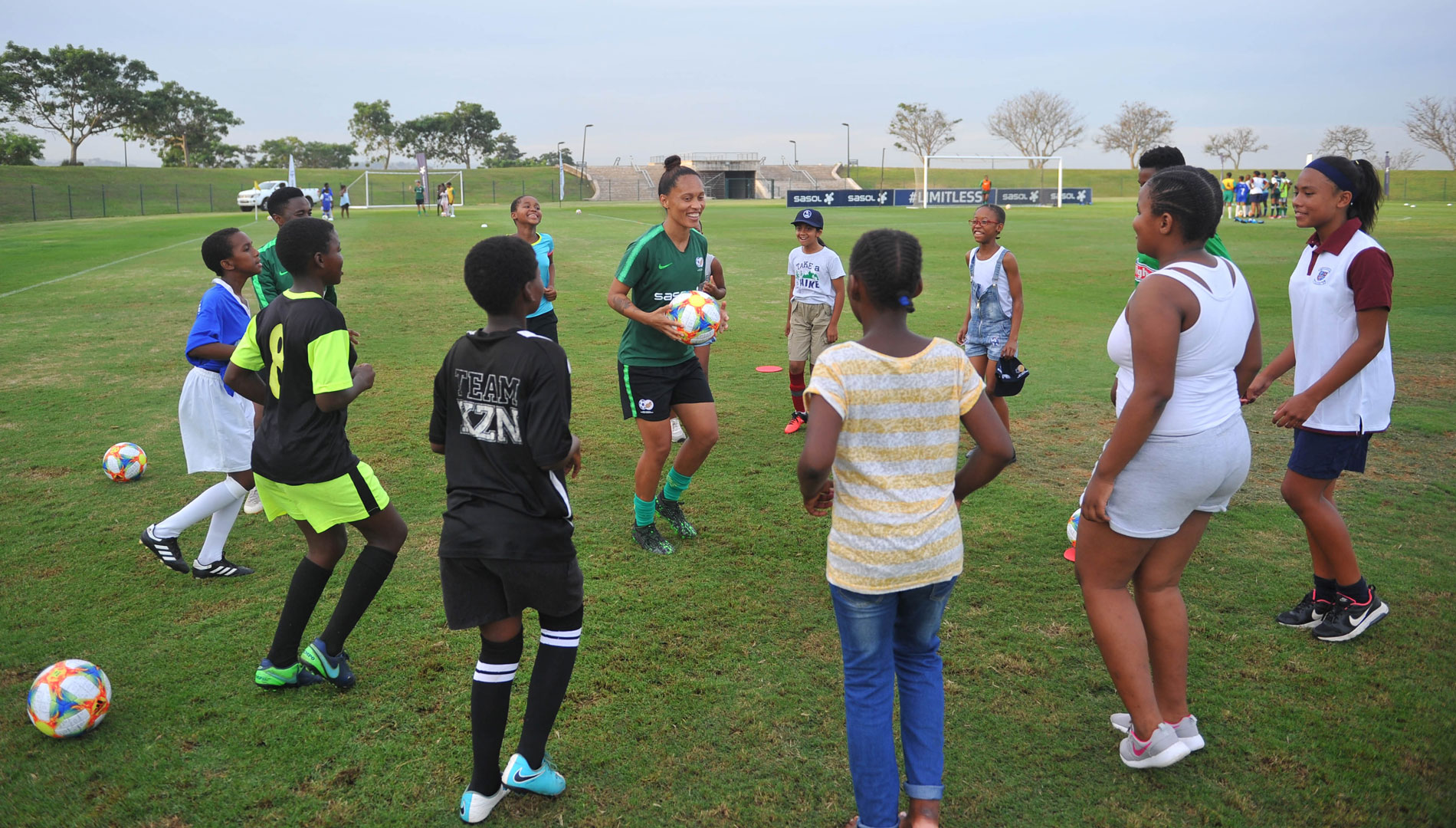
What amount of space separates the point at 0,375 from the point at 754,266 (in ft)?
49.0

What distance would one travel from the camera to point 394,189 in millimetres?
77312

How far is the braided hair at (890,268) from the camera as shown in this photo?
2.75m

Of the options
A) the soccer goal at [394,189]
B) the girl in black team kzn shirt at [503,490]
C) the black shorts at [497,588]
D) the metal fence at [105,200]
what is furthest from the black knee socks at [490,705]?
the soccer goal at [394,189]

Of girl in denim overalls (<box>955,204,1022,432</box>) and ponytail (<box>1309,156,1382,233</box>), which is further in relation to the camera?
girl in denim overalls (<box>955,204,1022,432</box>)

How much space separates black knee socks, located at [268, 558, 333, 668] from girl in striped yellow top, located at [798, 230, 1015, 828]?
2.39m

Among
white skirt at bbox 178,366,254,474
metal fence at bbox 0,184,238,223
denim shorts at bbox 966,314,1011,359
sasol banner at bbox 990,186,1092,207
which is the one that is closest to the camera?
white skirt at bbox 178,366,254,474

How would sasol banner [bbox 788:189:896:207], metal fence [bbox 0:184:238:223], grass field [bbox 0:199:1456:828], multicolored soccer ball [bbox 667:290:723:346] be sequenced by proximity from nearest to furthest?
grass field [bbox 0:199:1456:828]
multicolored soccer ball [bbox 667:290:723:346]
metal fence [bbox 0:184:238:223]
sasol banner [bbox 788:189:896:207]

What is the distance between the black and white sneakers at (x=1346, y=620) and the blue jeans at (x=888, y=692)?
8.72ft

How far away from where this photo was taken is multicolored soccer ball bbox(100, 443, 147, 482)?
7.06 metres

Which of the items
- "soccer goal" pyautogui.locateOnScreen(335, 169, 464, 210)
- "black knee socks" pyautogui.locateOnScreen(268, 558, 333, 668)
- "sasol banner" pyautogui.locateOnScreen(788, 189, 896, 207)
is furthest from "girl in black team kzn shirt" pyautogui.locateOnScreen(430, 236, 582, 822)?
"soccer goal" pyautogui.locateOnScreen(335, 169, 464, 210)

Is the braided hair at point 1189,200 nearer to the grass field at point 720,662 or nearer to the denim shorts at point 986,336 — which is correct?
the grass field at point 720,662

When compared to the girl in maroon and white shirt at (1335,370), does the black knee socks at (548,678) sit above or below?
below

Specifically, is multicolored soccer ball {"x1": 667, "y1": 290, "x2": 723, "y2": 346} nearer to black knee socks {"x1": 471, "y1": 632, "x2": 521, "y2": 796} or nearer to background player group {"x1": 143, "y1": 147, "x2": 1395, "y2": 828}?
background player group {"x1": 143, "y1": 147, "x2": 1395, "y2": 828}

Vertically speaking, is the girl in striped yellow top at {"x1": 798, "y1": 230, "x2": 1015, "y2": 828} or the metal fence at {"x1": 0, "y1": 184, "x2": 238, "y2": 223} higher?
the metal fence at {"x1": 0, "y1": 184, "x2": 238, "y2": 223}
